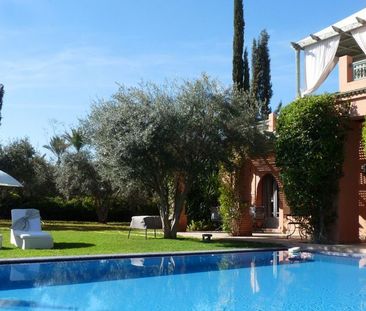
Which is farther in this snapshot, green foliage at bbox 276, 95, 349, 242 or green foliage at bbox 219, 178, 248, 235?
green foliage at bbox 219, 178, 248, 235

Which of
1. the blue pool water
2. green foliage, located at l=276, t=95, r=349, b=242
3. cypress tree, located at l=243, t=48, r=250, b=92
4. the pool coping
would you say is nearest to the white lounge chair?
the pool coping

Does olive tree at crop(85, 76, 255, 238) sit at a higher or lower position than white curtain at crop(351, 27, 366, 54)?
lower

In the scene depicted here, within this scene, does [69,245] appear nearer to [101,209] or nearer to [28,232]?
[28,232]

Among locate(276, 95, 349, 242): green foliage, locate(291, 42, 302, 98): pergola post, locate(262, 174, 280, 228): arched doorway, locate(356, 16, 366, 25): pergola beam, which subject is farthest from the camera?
locate(262, 174, 280, 228): arched doorway

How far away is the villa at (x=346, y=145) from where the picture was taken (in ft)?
53.1

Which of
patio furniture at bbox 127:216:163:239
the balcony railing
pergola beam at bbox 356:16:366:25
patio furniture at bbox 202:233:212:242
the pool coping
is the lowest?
the pool coping

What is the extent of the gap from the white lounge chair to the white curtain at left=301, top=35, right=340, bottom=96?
11.3 m

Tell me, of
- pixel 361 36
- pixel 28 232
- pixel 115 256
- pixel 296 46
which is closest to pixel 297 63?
pixel 296 46

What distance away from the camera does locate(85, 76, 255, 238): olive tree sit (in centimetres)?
1597

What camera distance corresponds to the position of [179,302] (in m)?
8.57

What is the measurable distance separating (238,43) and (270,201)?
11.3 m

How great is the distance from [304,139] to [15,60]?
10820 millimetres

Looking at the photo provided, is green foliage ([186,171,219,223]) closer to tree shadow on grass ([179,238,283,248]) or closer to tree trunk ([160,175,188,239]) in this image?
tree trunk ([160,175,188,239])

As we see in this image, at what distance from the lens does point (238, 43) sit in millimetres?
30531
